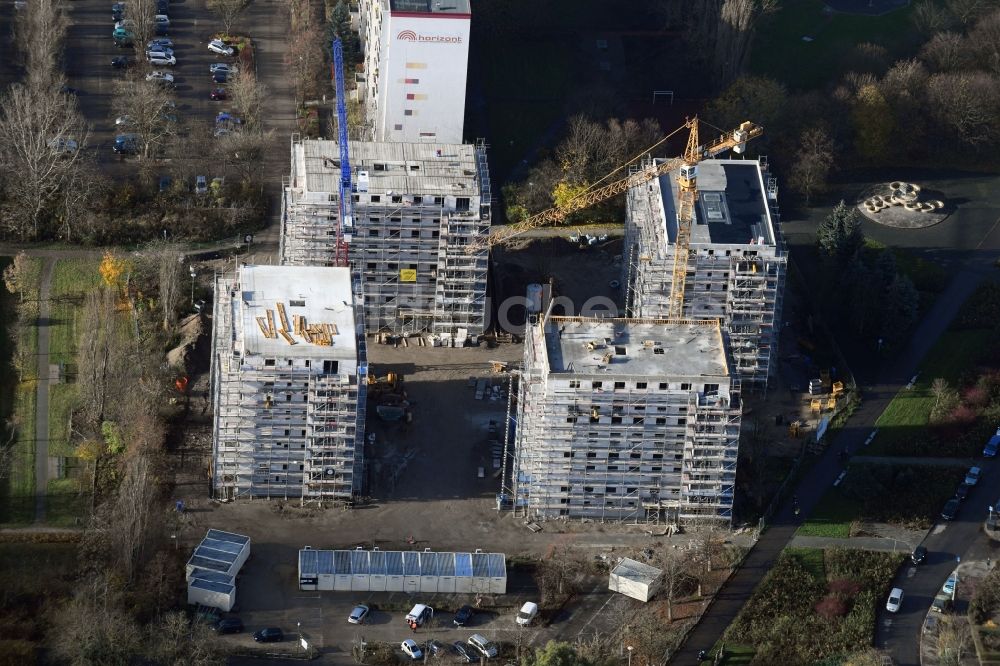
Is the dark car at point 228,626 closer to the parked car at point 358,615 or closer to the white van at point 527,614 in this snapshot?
the parked car at point 358,615

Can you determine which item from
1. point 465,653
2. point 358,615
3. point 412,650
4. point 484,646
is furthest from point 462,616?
point 358,615

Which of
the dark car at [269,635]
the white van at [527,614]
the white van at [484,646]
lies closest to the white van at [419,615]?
the white van at [484,646]

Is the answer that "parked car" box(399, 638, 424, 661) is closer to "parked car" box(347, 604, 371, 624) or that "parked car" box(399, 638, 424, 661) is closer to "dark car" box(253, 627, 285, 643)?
"parked car" box(347, 604, 371, 624)

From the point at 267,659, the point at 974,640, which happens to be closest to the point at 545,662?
the point at 267,659

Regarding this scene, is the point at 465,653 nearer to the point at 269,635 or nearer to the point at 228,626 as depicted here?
the point at 269,635

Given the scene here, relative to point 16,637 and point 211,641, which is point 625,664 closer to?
point 211,641

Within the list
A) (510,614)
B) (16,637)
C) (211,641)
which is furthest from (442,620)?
(16,637)
